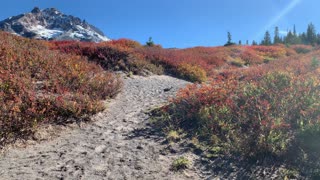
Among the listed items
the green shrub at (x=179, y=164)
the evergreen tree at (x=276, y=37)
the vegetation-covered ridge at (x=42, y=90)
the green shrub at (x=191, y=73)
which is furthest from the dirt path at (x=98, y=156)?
the evergreen tree at (x=276, y=37)

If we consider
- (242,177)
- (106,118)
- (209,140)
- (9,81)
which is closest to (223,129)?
(209,140)

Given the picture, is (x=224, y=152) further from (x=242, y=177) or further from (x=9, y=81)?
(x=9, y=81)

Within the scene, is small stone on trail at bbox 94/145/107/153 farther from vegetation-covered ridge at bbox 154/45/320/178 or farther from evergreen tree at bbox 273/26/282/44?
evergreen tree at bbox 273/26/282/44

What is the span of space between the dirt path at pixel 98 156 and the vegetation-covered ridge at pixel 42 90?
57cm

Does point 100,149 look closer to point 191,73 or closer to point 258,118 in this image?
point 258,118

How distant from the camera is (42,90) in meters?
10.4

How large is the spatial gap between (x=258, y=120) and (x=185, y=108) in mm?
2638

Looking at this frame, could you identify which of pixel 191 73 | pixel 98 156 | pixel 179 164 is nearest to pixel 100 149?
pixel 98 156

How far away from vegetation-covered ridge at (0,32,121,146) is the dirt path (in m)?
0.57

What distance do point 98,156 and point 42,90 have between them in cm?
452

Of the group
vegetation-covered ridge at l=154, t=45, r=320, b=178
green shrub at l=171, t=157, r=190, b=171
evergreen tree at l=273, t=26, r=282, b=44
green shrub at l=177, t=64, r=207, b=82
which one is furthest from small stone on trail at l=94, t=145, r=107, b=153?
evergreen tree at l=273, t=26, r=282, b=44

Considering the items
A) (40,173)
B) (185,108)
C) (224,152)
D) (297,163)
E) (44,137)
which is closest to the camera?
(40,173)

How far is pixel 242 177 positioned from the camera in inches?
249

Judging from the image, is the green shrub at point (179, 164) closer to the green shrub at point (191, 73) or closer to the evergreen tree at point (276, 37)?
the green shrub at point (191, 73)
